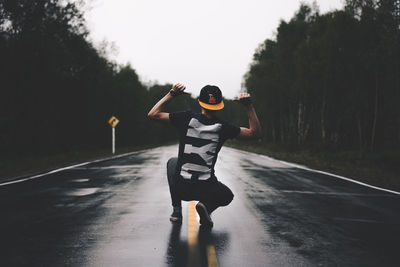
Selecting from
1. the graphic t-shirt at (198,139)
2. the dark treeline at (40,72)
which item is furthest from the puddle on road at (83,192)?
the dark treeline at (40,72)

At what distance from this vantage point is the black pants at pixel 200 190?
4738 mm

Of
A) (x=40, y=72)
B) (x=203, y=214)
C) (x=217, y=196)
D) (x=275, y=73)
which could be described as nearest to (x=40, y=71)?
(x=40, y=72)

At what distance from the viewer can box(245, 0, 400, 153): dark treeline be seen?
27.2m

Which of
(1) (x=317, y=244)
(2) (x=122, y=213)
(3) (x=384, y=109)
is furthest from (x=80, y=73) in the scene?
(1) (x=317, y=244)

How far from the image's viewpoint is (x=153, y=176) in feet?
39.1

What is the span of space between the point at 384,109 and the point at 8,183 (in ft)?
99.5

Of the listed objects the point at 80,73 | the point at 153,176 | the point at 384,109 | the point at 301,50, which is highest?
the point at 301,50

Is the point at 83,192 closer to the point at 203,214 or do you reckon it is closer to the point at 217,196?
the point at 203,214

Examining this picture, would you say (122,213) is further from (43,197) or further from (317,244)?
(317,244)

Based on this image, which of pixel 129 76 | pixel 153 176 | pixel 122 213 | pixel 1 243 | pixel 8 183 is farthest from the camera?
pixel 129 76

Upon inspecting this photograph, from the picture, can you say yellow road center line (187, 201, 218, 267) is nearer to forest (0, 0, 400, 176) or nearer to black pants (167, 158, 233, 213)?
black pants (167, 158, 233, 213)

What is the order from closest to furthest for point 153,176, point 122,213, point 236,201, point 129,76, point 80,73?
point 122,213
point 236,201
point 153,176
point 80,73
point 129,76

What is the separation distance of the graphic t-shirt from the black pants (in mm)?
105

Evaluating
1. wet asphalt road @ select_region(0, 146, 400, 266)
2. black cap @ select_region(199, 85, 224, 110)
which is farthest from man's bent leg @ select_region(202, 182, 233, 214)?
black cap @ select_region(199, 85, 224, 110)
